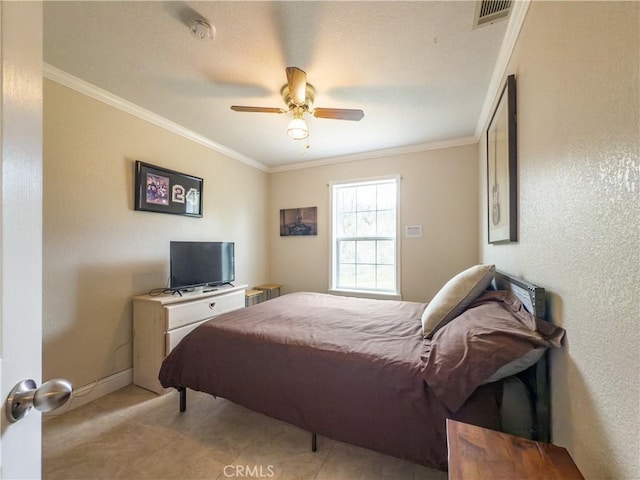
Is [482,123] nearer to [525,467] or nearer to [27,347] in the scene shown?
[525,467]

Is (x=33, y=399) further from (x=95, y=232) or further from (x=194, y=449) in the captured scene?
(x=95, y=232)

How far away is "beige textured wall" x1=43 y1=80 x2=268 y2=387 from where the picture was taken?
6.12 feet

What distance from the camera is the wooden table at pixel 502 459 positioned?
0.68 meters

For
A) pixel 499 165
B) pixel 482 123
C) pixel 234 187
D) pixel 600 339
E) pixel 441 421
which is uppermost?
pixel 482 123

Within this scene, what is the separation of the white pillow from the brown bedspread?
12 centimetres

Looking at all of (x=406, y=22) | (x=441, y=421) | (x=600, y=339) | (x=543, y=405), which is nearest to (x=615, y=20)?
(x=600, y=339)

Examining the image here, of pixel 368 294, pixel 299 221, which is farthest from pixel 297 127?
pixel 368 294

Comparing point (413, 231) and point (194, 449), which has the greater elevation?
point (413, 231)

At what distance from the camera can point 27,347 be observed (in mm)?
511

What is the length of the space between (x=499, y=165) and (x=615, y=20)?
4.24ft

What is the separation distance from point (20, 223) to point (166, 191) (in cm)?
237

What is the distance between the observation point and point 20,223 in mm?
495

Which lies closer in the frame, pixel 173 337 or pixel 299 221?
pixel 173 337

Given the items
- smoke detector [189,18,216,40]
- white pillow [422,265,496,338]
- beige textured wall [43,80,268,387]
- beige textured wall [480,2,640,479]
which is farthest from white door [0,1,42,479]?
beige textured wall [43,80,268,387]
